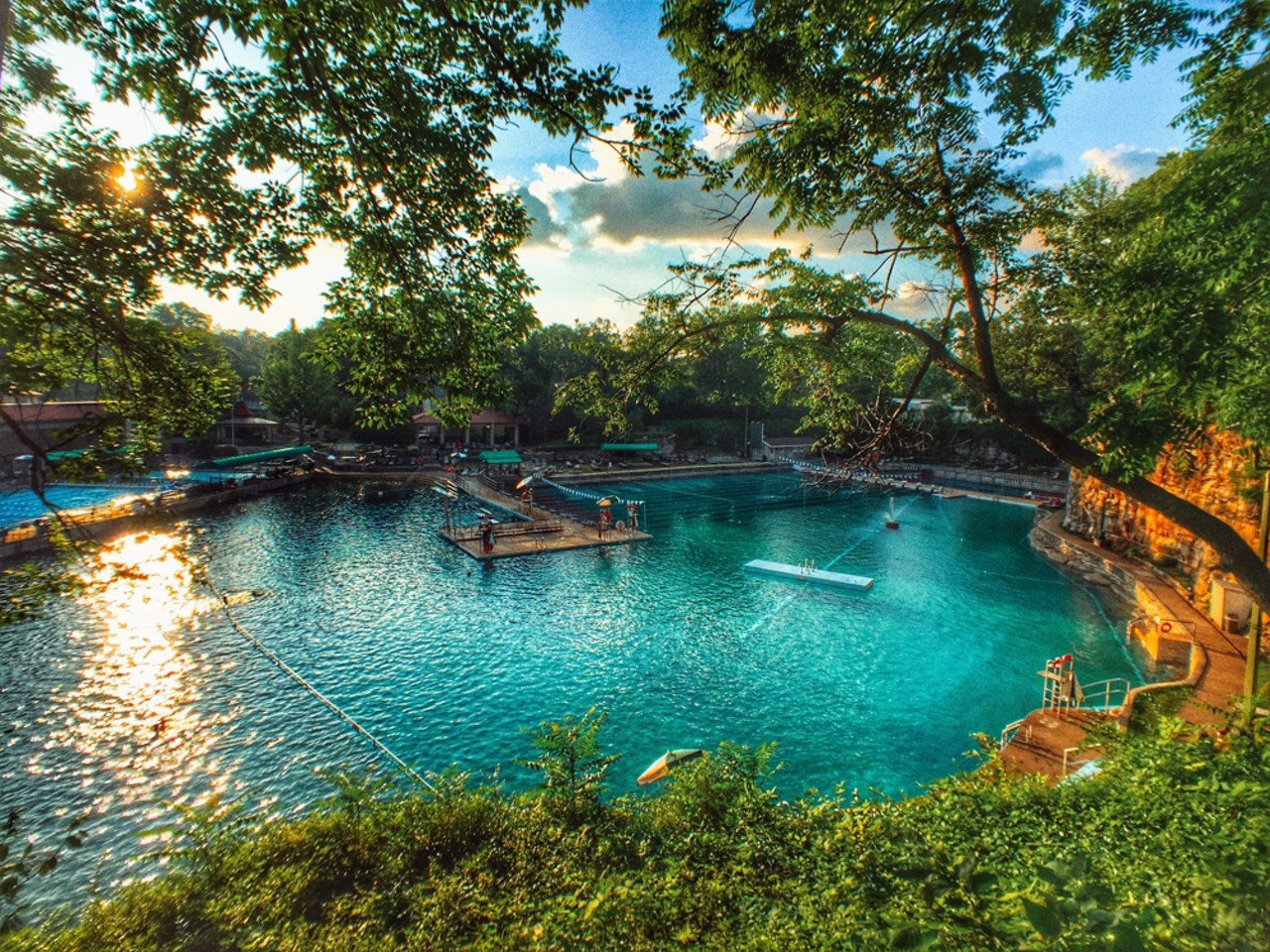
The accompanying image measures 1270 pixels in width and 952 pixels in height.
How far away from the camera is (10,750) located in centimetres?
1077

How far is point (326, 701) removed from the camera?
12.7 metres

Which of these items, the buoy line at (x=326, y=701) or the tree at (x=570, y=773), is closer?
the tree at (x=570, y=773)

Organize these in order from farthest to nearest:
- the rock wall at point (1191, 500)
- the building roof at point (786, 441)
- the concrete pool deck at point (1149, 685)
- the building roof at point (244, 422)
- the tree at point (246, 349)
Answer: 1. the tree at point (246, 349)
2. the building roof at point (786, 441)
3. the building roof at point (244, 422)
4. the rock wall at point (1191, 500)
5. the concrete pool deck at point (1149, 685)

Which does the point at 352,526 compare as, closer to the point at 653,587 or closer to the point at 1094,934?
the point at 653,587

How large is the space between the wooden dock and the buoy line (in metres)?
8.81

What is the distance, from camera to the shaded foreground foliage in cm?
395

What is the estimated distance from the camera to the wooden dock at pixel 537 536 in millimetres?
24797

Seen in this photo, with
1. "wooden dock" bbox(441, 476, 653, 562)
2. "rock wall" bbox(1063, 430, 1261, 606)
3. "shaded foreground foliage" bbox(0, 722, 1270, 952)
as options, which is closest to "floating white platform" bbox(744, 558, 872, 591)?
"wooden dock" bbox(441, 476, 653, 562)

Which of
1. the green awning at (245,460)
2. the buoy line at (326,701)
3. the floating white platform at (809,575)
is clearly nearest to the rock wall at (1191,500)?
the floating white platform at (809,575)

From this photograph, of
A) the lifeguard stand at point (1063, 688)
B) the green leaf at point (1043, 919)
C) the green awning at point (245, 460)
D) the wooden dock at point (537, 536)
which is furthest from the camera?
the green awning at point (245, 460)

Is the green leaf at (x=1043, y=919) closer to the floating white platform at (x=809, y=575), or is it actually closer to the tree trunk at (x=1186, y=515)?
the tree trunk at (x=1186, y=515)

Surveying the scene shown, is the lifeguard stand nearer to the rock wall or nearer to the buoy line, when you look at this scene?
the rock wall

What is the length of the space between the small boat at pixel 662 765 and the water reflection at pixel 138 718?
7166 mm

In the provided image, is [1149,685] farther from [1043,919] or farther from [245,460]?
[245,460]
